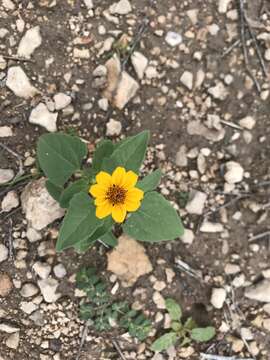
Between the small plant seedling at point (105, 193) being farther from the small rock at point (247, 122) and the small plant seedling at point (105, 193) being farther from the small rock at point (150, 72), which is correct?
the small rock at point (247, 122)

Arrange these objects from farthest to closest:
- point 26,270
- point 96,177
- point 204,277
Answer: point 204,277 < point 26,270 < point 96,177

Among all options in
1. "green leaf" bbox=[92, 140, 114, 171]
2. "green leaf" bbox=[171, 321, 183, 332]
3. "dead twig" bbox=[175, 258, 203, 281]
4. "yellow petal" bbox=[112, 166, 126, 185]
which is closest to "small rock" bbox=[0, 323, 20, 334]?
"green leaf" bbox=[171, 321, 183, 332]

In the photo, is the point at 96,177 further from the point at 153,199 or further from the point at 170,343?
the point at 170,343

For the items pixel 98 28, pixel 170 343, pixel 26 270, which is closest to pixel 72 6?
pixel 98 28

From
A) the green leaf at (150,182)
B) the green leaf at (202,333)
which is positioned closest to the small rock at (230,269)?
the green leaf at (202,333)

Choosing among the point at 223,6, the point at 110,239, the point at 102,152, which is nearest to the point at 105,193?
the point at 102,152

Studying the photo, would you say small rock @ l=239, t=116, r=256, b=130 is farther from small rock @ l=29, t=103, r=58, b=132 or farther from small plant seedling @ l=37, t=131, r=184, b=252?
small rock @ l=29, t=103, r=58, b=132

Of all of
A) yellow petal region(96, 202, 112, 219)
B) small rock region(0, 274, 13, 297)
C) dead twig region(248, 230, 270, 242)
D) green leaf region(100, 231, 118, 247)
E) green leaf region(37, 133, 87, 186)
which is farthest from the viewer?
dead twig region(248, 230, 270, 242)
